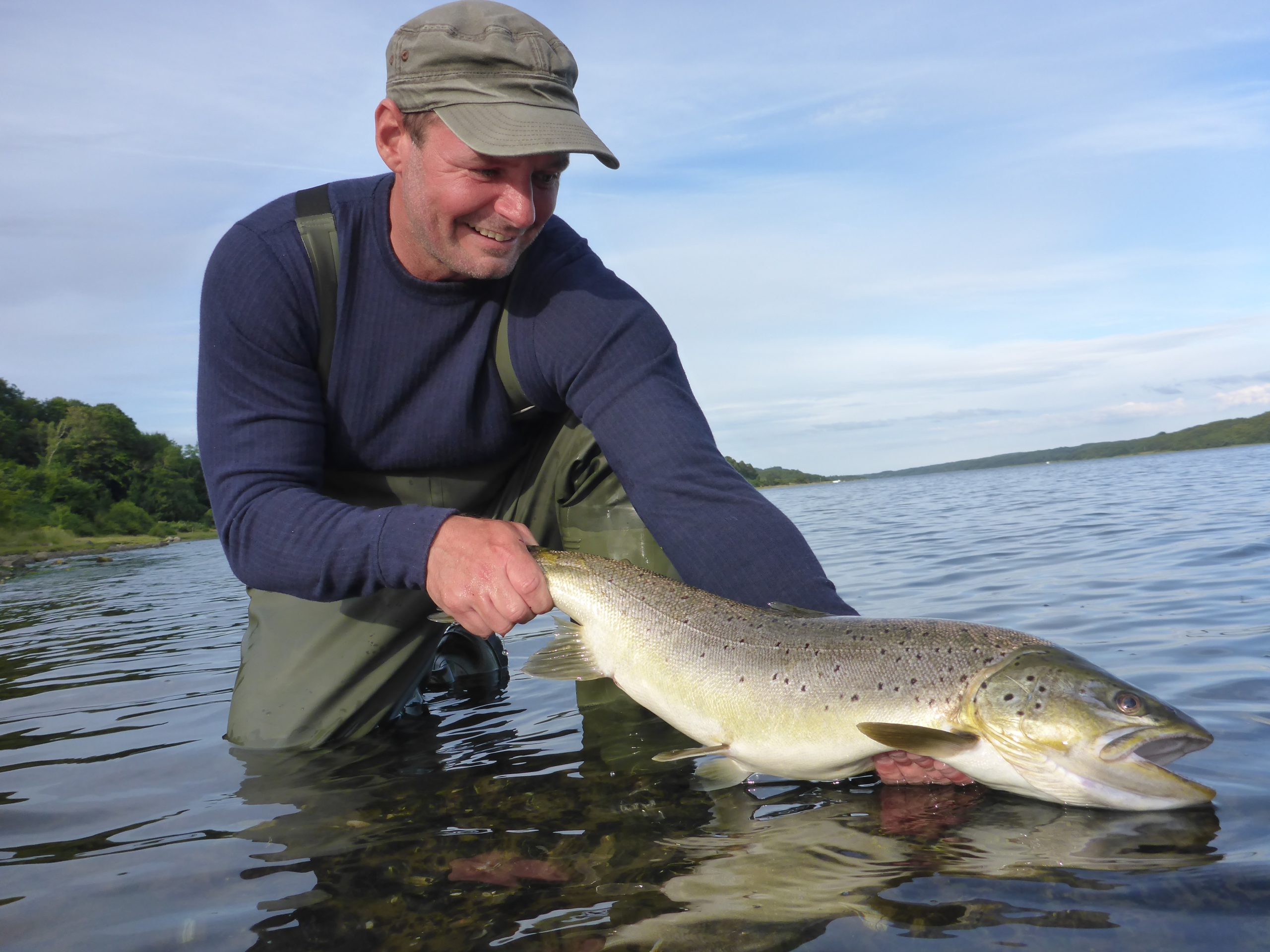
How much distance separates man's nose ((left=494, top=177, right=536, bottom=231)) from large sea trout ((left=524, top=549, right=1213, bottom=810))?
123 cm

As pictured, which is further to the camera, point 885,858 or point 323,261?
point 323,261

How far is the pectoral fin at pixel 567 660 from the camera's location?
325cm

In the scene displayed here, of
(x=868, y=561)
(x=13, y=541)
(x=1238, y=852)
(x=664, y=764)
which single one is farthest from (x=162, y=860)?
(x=13, y=541)

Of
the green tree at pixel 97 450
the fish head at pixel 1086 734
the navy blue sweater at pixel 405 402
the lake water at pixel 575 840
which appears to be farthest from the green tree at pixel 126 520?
the fish head at pixel 1086 734

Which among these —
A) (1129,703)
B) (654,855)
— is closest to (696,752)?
(654,855)

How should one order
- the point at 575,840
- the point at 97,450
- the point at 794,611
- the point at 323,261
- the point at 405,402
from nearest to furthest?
the point at 575,840 → the point at 794,611 → the point at 323,261 → the point at 405,402 → the point at 97,450

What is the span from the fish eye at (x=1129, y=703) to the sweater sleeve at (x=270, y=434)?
2.24 m

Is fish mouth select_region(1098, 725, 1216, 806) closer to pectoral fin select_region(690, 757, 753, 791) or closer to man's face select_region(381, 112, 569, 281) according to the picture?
pectoral fin select_region(690, 757, 753, 791)

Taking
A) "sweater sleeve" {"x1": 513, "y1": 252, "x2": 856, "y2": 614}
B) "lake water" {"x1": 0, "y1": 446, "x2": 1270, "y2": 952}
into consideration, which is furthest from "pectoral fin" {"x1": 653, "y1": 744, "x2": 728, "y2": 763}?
"sweater sleeve" {"x1": 513, "y1": 252, "x2": 856, "y2": 614}

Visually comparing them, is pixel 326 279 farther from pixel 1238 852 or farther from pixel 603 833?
pixel 1238 852

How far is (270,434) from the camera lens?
350 cm

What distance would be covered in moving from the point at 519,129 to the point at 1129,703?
2607mm

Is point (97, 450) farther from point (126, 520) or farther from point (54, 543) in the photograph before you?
point (54, 543)

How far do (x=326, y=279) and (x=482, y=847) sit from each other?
2.22 metres
